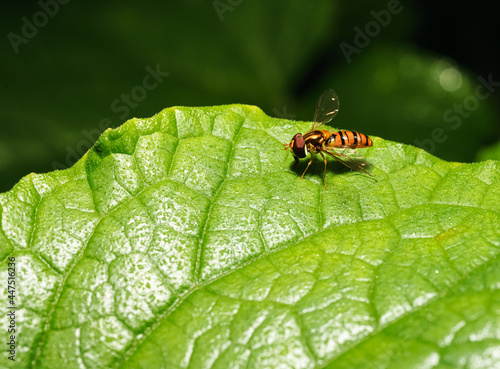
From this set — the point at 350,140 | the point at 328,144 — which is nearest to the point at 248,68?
the point at 328,144

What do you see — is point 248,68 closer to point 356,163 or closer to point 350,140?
point 350,140

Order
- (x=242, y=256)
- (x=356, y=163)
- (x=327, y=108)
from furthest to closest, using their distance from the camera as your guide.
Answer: (x=327, y=108) < (x=356, y=163) < (x=242, y=256)

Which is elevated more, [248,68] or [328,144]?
[248,68]

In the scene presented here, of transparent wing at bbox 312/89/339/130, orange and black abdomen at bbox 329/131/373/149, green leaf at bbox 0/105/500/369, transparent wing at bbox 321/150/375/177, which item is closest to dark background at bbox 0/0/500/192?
transparent wing at bbox 312/89/339/130

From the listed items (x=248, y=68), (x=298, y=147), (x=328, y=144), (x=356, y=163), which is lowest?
(x=356, y=163)

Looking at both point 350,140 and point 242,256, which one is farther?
point 350,140

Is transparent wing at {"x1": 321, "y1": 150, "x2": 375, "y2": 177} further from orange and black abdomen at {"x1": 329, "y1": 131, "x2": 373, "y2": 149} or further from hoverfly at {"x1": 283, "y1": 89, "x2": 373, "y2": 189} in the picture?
orange and black abdomen at {"x1": 329, "y1": 131, "x2": 373, "y2": 149}

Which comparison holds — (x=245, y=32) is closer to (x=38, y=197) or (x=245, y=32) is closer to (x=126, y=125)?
(x=126, y=125)
